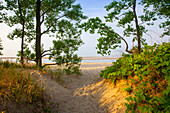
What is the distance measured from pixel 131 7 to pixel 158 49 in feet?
24.1

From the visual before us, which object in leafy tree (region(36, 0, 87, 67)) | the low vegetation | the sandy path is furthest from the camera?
leafy tree (region(36, 0, 87, 67))

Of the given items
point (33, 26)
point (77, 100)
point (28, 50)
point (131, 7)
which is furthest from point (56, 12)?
point (77, 100)

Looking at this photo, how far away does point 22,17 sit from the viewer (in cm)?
1084

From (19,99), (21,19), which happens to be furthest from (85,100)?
(21,19)

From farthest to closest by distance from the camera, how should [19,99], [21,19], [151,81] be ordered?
1. [21,19]
2. [151,81]
3. [19,99]

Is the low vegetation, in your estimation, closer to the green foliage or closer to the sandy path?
the sandy path

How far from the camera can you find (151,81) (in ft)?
15.3

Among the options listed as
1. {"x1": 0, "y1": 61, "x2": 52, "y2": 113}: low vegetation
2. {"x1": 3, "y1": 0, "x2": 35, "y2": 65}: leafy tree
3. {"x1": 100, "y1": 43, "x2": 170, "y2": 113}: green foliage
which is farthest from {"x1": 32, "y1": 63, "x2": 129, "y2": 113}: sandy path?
{"x1": 3, "y1": 0, "x2": 35, "y2": 65}: leafy tree

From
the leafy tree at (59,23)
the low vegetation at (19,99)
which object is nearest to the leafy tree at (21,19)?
the leafy tree at (59,23)

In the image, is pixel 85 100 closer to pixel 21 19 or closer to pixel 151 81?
pixel 151 81

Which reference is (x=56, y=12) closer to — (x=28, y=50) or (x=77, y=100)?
(x=28, y=50)

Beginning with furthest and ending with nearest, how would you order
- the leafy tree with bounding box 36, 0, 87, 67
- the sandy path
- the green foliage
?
the leafy tree with bounding box 36, 0, 87, 67 → the sandy path → the green foliage

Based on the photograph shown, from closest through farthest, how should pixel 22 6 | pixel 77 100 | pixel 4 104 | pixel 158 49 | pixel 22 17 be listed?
pixel 4 104 < pixel 158 49 < pixel 77 100 < pixel 22 17 < pixel 22 6

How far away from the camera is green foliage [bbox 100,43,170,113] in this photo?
3768mm
